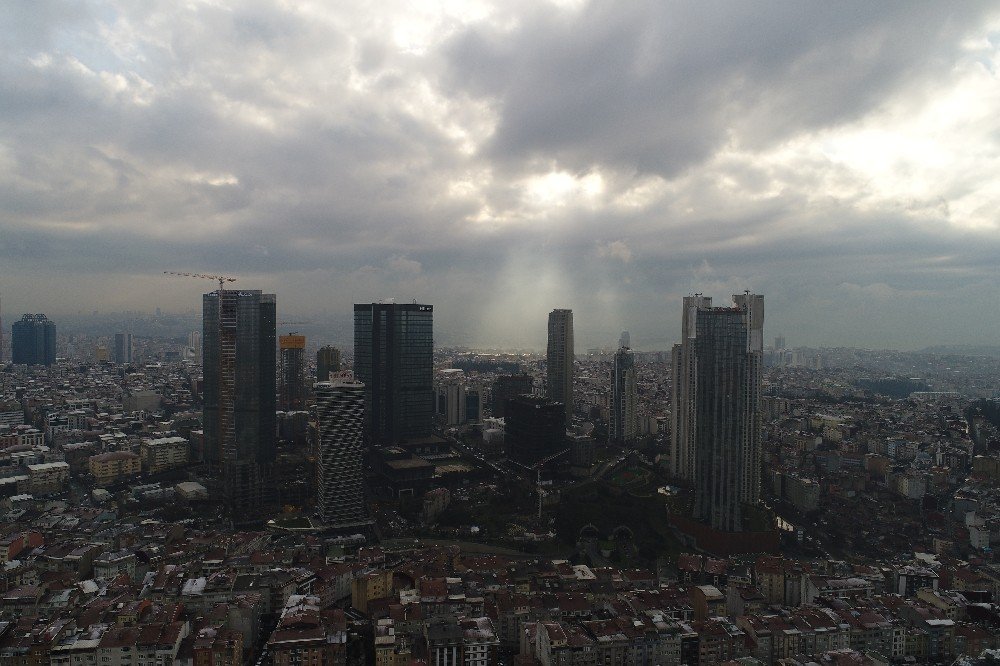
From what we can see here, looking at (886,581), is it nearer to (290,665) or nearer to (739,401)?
(739,401)

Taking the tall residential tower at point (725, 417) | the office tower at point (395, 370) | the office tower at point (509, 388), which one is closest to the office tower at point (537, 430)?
the office tower at point (395, 370)

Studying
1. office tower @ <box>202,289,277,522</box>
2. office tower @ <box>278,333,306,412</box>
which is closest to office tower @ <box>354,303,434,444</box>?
office tower @ <box>202,289,277,522</box>

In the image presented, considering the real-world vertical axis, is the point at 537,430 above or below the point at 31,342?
below

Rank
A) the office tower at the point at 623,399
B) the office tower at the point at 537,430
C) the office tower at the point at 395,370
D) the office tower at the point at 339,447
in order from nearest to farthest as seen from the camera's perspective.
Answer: the office tower at the point at 339,447, the office tower at the point at 537,430, the office tower at the point at 395,370, the office tower at the point at 623,399

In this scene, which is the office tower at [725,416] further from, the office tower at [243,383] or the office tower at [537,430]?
the office tower at [243,383]

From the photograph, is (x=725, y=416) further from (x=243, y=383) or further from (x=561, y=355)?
(x=561, y=355)

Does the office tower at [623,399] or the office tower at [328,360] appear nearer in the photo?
the office tower at [623,399]

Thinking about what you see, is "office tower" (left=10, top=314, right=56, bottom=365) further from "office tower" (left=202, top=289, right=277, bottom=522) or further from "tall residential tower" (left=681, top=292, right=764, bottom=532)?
"tall residential tower" (left=681, top=292, right=764, bottom=532)

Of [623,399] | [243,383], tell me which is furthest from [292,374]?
[623,399]
